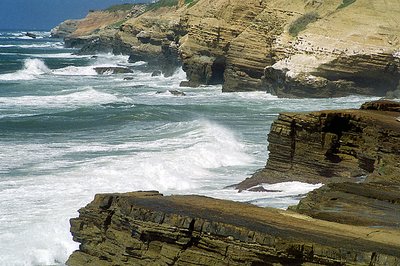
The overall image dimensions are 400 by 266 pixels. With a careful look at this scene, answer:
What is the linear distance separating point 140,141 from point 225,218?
21422 mm

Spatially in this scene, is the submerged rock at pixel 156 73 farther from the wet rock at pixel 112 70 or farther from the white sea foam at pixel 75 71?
the white sea foam at pixel 75 71

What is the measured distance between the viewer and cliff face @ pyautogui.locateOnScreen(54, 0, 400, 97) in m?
42.2

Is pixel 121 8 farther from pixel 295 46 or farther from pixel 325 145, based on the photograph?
pixel 325 145

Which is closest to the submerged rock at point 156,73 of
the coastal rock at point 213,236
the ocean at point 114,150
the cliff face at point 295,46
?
the cliff face at point 295,46

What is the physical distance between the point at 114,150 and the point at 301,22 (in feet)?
76.2

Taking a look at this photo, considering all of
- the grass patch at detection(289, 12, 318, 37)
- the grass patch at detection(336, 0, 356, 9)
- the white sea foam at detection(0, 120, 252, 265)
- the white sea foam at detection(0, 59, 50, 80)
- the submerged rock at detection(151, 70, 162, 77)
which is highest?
the grass patch at detection(336, 0, 356, 9)

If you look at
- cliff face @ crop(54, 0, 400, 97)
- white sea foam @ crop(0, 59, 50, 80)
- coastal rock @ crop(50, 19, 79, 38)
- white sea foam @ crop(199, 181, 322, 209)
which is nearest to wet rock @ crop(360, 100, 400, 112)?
white sea foam @ crop(199, 181, 322, 209)

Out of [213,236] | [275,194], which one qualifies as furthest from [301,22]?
[213,236]

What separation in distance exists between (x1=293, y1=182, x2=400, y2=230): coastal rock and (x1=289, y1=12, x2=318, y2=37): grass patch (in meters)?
35.2

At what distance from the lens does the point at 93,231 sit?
10.7 metres

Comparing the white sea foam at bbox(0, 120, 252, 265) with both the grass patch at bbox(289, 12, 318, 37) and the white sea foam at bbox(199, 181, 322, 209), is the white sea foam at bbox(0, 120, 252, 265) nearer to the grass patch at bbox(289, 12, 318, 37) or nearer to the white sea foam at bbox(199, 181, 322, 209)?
the white sea foam at bbox(199, 181, 322, 209)

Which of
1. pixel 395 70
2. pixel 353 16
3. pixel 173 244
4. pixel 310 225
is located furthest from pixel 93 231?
pixel 353 16

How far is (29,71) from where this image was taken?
250 ft

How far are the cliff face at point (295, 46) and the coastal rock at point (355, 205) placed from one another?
30.1 m
